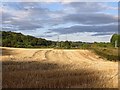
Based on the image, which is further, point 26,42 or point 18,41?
point 26,42

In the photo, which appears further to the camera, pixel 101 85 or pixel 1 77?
pixel 1 77

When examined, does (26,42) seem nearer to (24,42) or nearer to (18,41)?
(24,42)

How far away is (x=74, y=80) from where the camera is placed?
10055mm

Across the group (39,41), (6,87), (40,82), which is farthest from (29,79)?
(39,41)

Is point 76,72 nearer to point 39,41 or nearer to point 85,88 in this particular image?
point 85,88

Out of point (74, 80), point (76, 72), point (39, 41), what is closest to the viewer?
point (74, 80)

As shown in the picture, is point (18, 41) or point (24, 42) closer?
point (18, 41)

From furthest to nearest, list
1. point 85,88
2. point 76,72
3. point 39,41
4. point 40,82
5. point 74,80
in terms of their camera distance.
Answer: point 39,41
point 76,72
point 74,80
point 40,82
point 85,88

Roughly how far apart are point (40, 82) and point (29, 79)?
21.3 inches

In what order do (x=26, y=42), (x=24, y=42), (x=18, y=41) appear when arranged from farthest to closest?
(x=26, y=42) < (x=24, y=42) < (x=18, y=41)

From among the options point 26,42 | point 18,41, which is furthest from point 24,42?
point 18,41

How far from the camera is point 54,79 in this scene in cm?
998

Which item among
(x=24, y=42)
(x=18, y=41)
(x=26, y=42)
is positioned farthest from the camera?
(x=26, y=42)

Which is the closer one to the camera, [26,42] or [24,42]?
[24,42]
